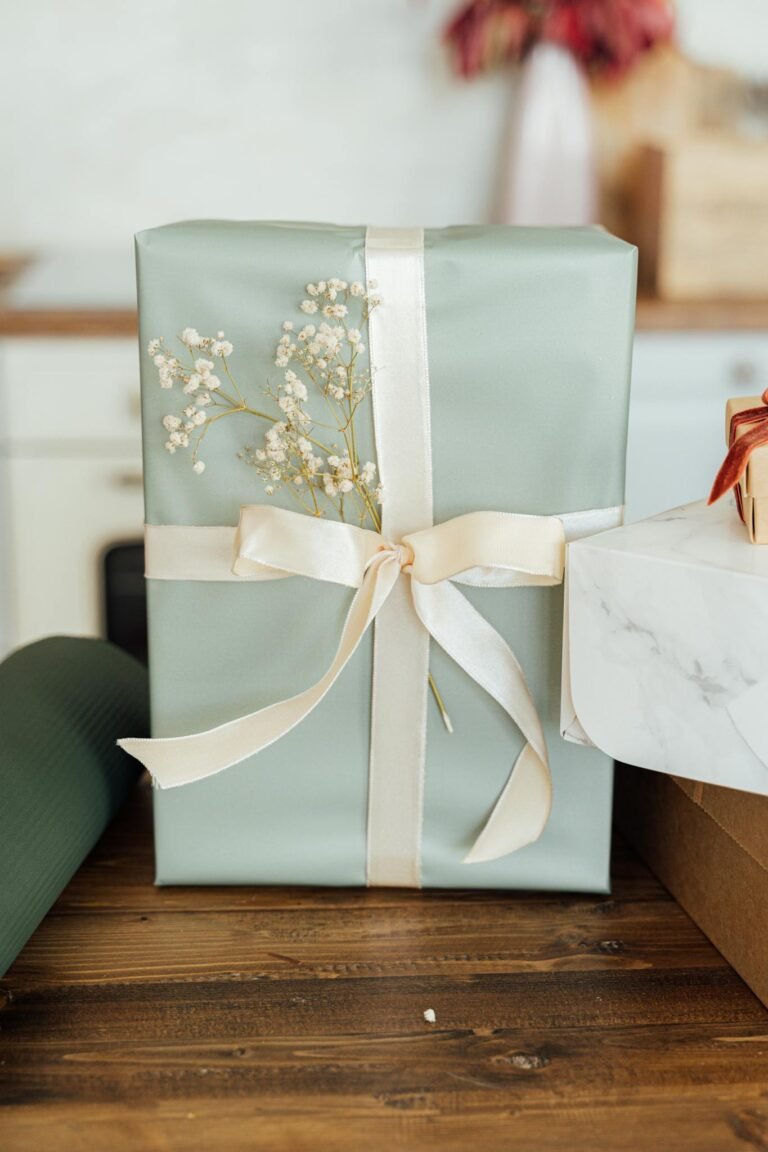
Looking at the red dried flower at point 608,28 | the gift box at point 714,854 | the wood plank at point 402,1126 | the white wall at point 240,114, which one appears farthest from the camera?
the white wall at point 240,114

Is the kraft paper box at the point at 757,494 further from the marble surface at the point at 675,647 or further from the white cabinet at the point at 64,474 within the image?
the white cabinet at the point at 64,474

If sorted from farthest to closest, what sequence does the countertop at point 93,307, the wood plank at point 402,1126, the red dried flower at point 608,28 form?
the red dried flower at point 608,28
the countertop at point 93,307
the wood plank at point 402,1126

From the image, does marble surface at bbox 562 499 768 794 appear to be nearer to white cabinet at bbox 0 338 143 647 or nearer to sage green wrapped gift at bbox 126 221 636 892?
sage green wrapped gift at bbox 126 221 636 892

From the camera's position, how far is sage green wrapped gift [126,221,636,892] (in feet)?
2.16

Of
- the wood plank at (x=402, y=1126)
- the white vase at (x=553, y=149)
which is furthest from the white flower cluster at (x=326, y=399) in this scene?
the white vase at (x=553, y=149)

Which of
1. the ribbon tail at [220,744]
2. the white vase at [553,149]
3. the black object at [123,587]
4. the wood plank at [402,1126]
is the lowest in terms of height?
the black object at [123,587]

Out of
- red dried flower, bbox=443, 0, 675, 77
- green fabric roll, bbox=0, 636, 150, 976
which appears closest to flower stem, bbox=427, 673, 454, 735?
green fabric roll, bbox=0, 636, 150, 976

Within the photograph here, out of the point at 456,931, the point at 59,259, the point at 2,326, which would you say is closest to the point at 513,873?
the point at 456,931

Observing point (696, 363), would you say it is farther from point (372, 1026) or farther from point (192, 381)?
point (372, 1026)

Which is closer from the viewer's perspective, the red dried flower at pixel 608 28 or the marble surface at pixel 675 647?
the marble surface at pixel 675 647

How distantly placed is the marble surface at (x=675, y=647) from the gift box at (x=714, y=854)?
0.05 metres

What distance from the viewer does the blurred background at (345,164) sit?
207cm

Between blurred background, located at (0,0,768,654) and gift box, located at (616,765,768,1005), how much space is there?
133 cm

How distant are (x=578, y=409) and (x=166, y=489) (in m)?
0.23
